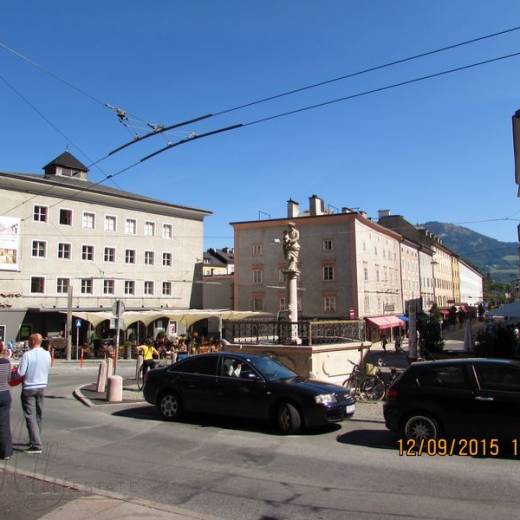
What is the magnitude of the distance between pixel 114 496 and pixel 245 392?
4720 mm

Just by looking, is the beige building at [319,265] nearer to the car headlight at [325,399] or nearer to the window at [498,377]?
the car headlight at [325,399]

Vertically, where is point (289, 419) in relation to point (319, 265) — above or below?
below

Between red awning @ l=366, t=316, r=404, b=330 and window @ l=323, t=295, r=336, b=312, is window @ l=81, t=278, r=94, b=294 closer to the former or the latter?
window @ l=323, t=295, r=336, b=312

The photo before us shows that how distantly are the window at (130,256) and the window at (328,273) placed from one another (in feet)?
56.6

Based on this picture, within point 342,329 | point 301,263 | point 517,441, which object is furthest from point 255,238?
point 517,441

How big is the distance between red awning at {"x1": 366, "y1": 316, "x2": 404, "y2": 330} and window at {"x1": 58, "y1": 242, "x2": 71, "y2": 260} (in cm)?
2610

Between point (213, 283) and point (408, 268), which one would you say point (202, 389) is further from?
point (408, 268)

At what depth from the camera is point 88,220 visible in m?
43.0

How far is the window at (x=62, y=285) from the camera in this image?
40406mm

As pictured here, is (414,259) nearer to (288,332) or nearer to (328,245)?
(328,245)

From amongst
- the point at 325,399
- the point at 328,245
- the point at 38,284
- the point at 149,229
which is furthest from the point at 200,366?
the point at 328,245

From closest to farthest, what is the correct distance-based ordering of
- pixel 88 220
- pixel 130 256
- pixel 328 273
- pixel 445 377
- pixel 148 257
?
pixel 445 377, pixel 88 220, pixel 130 256, pixel 148 257, pixel 328 273

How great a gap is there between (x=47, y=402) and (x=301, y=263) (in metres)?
37.6

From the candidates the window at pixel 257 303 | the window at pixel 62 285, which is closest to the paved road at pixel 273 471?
the window at pixel 62 285
